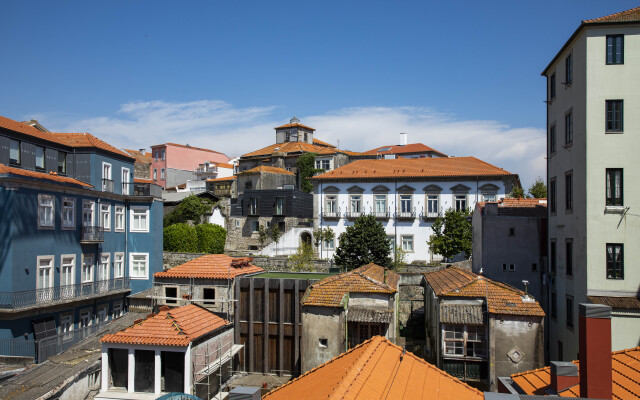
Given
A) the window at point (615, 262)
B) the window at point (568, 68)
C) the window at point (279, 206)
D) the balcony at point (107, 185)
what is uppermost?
the window at point (568, 68)

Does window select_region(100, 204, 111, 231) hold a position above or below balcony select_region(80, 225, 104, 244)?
above

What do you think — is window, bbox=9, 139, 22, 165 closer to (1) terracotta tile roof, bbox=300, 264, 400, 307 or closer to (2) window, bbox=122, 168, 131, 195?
(2) window, bbox=122, 168, 131, 195

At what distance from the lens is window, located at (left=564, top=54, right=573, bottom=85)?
76.8 ft

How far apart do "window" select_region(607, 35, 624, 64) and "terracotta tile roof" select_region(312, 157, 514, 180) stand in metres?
24.8

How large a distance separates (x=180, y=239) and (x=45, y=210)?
2360 cm

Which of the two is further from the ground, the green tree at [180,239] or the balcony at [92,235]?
the balcony at [92,235]

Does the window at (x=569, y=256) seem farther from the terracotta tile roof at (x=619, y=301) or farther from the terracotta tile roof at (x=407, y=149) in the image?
the terracotta tile roof at (x=407, y=149)

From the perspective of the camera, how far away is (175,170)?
8294cm

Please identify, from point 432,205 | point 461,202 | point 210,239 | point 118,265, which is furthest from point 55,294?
point 461,202

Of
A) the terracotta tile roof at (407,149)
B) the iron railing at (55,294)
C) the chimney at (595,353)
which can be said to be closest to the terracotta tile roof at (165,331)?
the iron railing at (55,294)

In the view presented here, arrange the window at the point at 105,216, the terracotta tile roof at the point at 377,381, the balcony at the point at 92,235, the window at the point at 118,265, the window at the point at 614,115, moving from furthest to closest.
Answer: the window at the point at 118,265, the window at the point at 105,216, the balcony at the point at 92,235, the window at the point at 614,115, the terracotta tile roof at the point at 377,381

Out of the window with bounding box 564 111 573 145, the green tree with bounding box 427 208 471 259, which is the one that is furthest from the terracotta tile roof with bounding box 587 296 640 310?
the green tree with bounding box 427 208 471 259

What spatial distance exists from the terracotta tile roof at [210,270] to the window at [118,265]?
9.58 meters

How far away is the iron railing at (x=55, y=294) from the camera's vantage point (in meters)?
23.3
